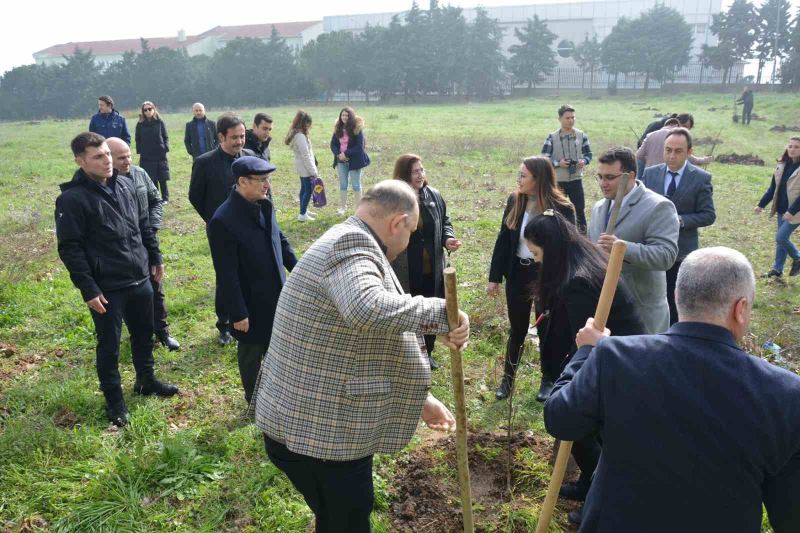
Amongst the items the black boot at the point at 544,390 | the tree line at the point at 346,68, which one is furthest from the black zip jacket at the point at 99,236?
the tree line at the point at 346,68

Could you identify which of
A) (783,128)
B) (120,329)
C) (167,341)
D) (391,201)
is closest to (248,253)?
(120,329)

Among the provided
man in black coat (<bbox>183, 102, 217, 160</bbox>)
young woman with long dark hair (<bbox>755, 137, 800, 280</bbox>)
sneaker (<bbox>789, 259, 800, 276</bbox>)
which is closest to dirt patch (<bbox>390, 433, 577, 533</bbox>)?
young woman with long dark hair (<bbox>755, 137, 800, 280</bbox>)

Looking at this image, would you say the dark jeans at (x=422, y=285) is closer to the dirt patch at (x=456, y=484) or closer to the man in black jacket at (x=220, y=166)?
the dirt patch at (x=456, y=484)

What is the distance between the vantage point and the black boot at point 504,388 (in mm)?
5215

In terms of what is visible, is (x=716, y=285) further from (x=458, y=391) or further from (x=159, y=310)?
(x=159, y=310)

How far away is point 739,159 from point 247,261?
61.3 ft

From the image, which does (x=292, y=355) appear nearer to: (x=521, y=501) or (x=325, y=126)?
(x=521, y=501)

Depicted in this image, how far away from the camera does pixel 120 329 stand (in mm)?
4672

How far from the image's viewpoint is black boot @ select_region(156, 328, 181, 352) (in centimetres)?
616

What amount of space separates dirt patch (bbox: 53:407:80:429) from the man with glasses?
14.4ft

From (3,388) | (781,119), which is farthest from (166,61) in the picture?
(3,388)

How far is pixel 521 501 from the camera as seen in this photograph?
3.74 meters

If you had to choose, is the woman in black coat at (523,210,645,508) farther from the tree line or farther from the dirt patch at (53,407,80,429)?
the tree line

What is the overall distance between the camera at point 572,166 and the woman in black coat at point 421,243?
158 inches
